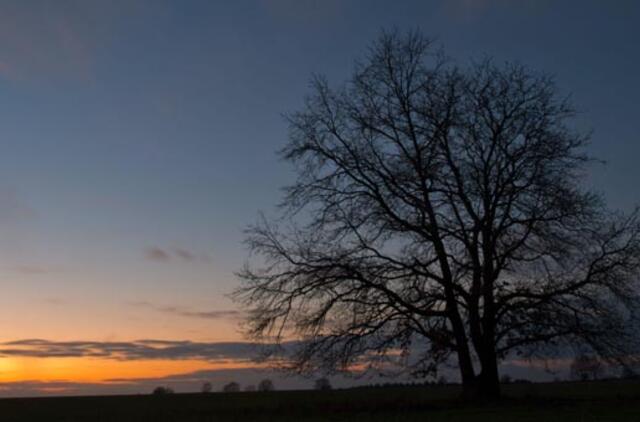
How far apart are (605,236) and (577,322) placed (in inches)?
123

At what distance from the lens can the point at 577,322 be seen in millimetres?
25891

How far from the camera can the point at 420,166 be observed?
28016 mm

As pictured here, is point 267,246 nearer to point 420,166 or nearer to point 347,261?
point 347,261

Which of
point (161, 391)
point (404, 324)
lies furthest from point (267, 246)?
point (161, 391)

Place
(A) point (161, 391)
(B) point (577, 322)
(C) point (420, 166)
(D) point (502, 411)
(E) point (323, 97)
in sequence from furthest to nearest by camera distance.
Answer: (A) point (161, 391) < (E) point (323, 97) < (C) point (420, 166) < (B) point (577, 322) < (D) point (502, 411)

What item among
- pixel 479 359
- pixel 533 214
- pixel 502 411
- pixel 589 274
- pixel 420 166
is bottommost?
pixel 502 411

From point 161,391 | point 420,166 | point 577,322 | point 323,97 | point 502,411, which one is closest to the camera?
point 502,411

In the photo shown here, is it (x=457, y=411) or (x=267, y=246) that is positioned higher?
(x=267, y=246)

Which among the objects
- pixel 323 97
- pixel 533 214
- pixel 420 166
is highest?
pixel 323 97

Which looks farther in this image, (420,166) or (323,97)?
(323,97)

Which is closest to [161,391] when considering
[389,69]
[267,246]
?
[267,246]

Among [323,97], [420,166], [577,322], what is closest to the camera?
[577,322]

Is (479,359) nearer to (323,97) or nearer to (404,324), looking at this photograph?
(404,324)

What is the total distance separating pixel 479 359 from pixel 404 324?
3.08 metres
